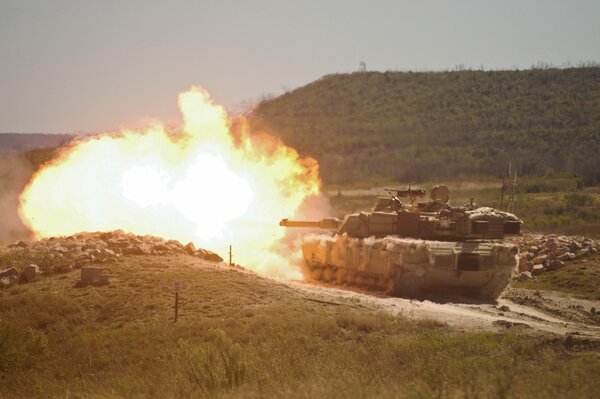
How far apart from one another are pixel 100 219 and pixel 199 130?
5899 millimetres

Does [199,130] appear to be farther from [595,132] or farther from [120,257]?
[595,132]

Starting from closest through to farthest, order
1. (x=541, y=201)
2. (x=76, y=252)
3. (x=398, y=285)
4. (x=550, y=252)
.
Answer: (x=398, y=285)
(x=76, y=252)
(x=550, y=252)
(x=541, y=201)

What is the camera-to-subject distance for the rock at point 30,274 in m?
23.3

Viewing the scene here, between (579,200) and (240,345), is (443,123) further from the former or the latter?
(240,345)

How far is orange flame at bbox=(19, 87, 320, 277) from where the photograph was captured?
34688mm

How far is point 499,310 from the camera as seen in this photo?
22828 mm

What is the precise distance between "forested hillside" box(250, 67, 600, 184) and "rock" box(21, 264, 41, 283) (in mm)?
47061

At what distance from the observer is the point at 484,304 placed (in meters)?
24.1

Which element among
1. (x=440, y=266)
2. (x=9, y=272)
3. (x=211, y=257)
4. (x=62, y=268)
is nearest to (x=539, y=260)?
(x=440, y=266)

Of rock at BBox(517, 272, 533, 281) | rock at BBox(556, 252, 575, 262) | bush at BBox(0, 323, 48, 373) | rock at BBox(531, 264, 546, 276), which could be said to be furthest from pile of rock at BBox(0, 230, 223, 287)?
rock at BBox(556, 252, 575, 262)

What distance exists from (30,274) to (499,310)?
1291cm

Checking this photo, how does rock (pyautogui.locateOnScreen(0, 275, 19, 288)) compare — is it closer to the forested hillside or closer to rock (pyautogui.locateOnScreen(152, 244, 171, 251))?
rock (pyautogui.locateOnScreen(152, 244, 171, 251))

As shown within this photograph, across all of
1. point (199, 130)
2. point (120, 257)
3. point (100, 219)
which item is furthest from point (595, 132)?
point (120, 257)

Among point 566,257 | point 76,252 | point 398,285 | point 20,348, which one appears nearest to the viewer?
point 20,348
